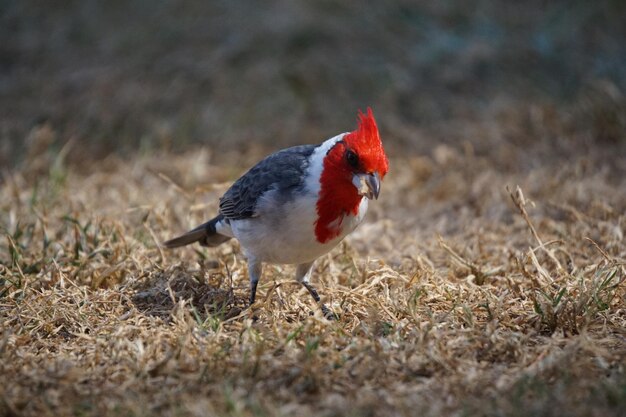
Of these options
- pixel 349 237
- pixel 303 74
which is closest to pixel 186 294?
pixel 349 237

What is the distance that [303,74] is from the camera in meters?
7.89

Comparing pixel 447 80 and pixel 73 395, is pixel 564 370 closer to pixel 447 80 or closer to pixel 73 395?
pixel 73 395

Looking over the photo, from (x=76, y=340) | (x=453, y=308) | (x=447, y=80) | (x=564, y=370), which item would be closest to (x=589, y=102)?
(x=447, y=80)

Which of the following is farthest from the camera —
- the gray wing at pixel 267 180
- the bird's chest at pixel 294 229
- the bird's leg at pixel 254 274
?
the bird's leg at pixel 254 274

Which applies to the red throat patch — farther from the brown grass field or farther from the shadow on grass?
the shadow on grass

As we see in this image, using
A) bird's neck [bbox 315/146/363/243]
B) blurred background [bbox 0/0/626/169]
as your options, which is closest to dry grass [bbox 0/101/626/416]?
bird's neck [bbox 315/146/363/243]

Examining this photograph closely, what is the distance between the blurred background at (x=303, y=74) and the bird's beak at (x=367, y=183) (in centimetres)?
311

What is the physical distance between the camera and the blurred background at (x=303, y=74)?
23.3ft

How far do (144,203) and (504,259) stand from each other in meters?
A: 2.74

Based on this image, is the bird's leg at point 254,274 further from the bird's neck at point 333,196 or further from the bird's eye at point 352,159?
the bird's eye at point 352,159

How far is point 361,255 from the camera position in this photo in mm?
5078

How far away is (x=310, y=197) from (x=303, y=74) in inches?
170

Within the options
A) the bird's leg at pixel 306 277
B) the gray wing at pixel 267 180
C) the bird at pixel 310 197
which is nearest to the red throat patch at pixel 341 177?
the bird at pixel 310 197

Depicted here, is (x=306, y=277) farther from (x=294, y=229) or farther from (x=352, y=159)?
(x=352, y=159)
